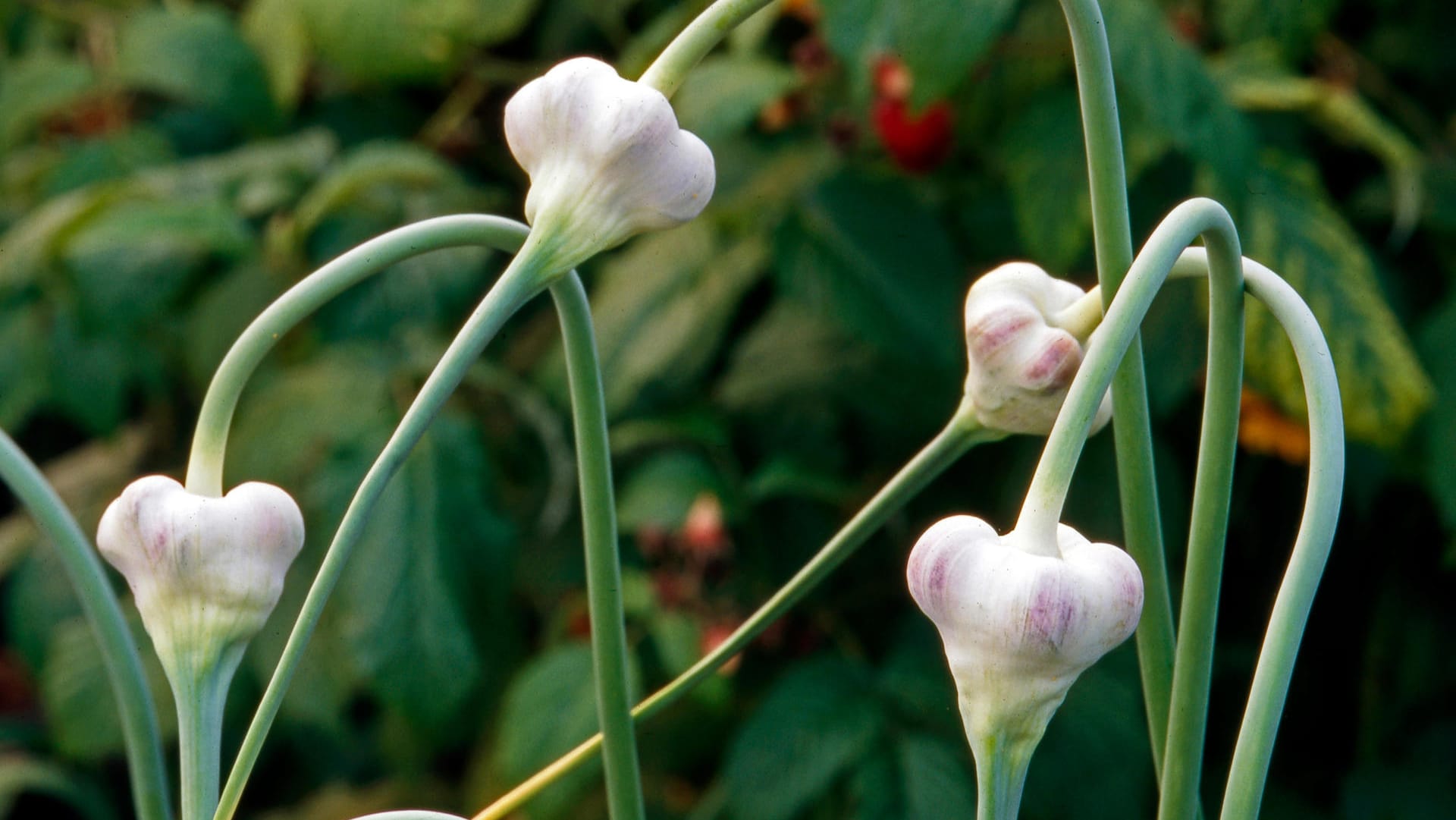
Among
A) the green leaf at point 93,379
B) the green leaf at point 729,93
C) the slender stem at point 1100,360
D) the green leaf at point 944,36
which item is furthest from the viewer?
the green leaf at point 93,379

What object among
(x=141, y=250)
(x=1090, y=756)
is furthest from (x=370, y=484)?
(x=141, y=250)

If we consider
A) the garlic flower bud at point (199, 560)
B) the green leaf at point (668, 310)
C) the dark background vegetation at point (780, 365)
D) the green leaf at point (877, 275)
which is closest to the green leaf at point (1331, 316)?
the dark background vegetation at point (780, 365)

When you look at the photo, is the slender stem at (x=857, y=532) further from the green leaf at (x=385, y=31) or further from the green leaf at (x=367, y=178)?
the green leaf at (x=385, y=31)

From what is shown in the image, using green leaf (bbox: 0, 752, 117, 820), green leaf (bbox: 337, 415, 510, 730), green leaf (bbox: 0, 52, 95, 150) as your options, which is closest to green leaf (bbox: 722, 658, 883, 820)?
green leaf (bbox: 337, 415, 510, 730)

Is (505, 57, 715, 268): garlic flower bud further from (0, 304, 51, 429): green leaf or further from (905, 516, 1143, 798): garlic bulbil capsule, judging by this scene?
(0, 304, 51, 429): green leaf

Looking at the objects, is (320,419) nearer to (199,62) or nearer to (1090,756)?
(199,62)

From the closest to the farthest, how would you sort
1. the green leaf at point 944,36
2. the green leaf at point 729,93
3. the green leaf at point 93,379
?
the green leaf at point 944,36, the green leaf at point 729,93, the green leaf at point 93,379
